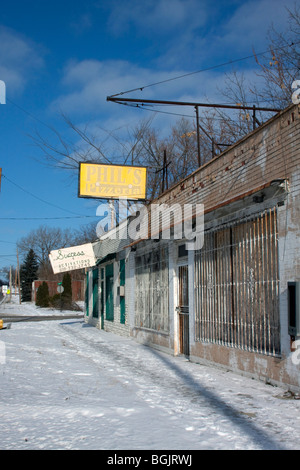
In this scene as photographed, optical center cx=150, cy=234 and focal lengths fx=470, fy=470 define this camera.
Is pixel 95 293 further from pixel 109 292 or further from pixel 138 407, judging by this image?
pixel 138 407

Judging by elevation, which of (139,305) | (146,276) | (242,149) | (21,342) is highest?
(242,149)

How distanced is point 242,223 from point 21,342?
8.93m

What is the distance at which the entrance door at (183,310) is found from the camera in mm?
11203

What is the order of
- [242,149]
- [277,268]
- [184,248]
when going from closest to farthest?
[277,268]
[242,149]
[184,248]

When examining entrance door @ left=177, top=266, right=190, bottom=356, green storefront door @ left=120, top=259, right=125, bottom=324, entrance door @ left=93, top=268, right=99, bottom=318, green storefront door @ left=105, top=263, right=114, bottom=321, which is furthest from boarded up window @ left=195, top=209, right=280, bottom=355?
entrance door @ left=93, top=268, right=99, bottom=318

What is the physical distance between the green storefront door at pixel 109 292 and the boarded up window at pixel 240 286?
381 inches

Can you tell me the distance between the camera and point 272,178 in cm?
748

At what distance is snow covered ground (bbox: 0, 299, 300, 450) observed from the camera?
15.4ft

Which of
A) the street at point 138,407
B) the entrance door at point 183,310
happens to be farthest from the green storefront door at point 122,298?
the street at point 138,407

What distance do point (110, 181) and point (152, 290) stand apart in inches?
232

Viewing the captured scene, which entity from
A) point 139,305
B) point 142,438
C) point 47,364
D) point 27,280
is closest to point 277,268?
point 142,438

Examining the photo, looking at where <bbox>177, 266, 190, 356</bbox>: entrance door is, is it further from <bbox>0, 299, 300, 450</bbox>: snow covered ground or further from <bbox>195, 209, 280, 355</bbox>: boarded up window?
<bbox>0, 299, 300, 450</bbox>: snow covered ground

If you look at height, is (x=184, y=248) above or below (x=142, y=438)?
above
